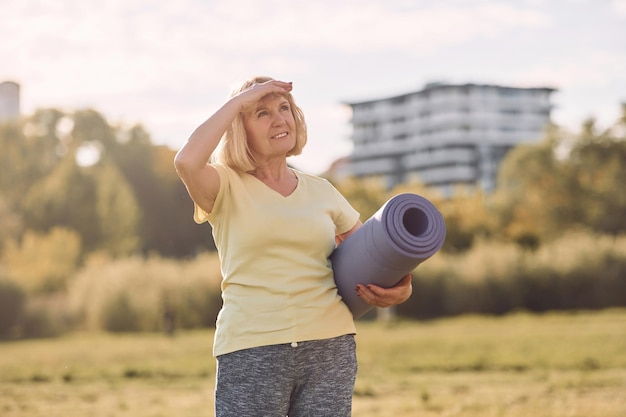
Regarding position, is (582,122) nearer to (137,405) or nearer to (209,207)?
(137,405)

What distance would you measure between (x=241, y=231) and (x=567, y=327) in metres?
18.3

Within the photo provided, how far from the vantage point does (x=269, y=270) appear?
10.6 feet

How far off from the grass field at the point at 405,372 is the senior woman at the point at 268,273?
5032mm

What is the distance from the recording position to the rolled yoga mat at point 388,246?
10.5 ft

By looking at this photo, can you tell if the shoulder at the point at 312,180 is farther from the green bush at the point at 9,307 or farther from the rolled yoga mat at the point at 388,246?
the green bush at the point at 9,307

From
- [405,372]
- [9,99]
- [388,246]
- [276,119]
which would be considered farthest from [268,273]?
[9,99]

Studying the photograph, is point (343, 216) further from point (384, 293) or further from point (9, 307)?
point (9, 307)

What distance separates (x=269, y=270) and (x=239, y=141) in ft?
1.39

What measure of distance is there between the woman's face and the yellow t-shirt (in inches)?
4.2

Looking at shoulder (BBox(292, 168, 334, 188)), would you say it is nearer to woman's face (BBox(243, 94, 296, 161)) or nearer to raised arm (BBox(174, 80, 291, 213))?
woman's face (BBox(243, 94, 296, 161))

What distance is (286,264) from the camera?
325cm

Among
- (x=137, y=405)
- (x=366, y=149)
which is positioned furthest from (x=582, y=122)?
(x=366, y=149)

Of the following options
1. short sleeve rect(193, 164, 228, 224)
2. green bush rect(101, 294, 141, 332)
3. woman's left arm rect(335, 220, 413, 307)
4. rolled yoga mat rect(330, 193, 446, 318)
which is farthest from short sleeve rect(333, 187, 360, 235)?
green bush rect(101, 294, 141, 332)

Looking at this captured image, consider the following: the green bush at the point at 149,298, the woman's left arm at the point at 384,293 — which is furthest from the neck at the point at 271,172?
the green bush at the point at 149,298
